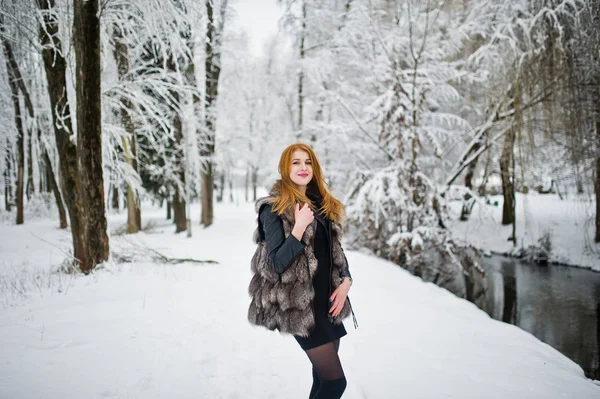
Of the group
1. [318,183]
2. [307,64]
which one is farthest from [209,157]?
[318,183]

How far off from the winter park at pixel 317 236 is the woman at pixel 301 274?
0.01m

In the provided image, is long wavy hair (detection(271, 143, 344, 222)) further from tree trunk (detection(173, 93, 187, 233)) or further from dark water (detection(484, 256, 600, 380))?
tree trunk (detection(173, 93, 187, 233))

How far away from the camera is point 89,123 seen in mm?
4777

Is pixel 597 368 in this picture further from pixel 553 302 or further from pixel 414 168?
pixel 414 168

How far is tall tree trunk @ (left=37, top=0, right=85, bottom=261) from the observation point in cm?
525

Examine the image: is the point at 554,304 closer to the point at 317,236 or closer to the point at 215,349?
the point at 215,349

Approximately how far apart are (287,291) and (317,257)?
0.89 ft

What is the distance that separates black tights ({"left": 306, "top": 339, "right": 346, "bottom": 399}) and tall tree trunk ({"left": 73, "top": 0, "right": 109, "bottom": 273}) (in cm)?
461

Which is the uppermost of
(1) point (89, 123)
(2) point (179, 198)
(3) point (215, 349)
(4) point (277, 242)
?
(1) point (89, 123)

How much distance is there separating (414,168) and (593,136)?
380 centimetres

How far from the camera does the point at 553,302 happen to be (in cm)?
758

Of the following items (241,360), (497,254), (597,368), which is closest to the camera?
(241,360)

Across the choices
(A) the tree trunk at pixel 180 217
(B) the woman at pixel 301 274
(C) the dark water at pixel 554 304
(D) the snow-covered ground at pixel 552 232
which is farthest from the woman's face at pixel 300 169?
(A) the tree trunk at pixel 180 217

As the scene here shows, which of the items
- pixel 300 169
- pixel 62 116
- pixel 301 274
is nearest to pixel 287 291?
pixel 301 274
